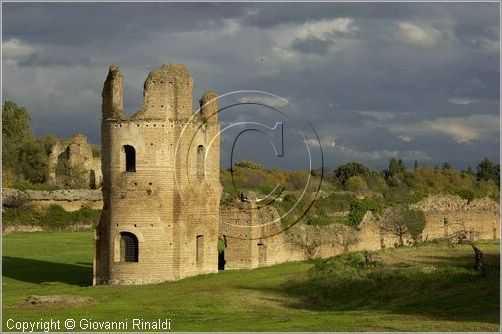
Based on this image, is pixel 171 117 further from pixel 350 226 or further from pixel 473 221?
pixel 473 221

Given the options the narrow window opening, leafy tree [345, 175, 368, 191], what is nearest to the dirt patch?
the narrow window opening

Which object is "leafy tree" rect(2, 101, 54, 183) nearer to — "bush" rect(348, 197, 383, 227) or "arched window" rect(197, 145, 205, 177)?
"bush" rect(348, 197, 383, 227)

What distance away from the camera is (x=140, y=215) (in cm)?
3606

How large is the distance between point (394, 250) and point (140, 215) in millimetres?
12538

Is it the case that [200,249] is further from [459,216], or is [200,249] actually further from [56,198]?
[56,198]

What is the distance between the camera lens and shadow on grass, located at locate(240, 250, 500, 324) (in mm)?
26922

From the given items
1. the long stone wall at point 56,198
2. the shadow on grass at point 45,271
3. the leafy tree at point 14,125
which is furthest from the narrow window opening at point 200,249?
the leafy tree at point 14,125

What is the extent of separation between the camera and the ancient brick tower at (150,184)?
36.0 meters

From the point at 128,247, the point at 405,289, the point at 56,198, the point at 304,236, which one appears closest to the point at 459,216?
the point at 304,236

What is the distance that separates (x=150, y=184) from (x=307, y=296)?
24.4ft

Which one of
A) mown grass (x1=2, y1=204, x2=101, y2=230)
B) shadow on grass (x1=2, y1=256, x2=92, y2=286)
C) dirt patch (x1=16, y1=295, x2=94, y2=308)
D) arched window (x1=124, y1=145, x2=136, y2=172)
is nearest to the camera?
dirt patch (x1=16, y1=295, x2=94, y2=308)

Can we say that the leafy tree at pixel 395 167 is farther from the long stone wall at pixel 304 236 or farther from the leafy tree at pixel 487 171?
the long stone wall at pixel 304 236

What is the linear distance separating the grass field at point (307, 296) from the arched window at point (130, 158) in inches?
173

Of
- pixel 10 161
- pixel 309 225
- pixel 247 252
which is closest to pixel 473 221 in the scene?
pixel 309 225
